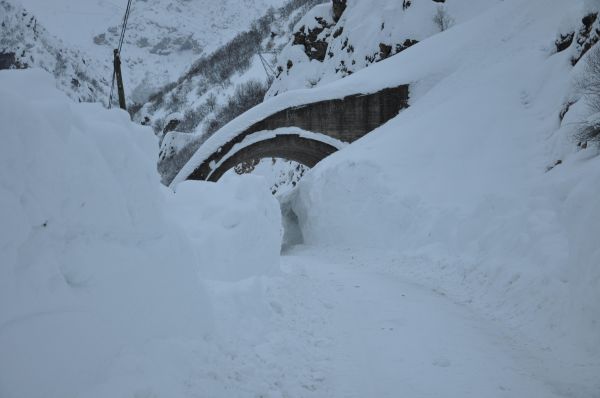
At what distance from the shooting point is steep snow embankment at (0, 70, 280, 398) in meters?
2.49

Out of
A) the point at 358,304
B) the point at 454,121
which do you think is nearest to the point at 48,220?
the point at 358,304

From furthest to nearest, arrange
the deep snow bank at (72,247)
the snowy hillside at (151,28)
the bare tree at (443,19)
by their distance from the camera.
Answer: the snowy hillside at (151,28) → the bare tree at (443,19) → the deep snow bank at (72,247)

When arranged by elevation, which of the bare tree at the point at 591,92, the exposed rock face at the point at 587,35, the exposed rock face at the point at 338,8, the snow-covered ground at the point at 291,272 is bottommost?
the snow-covered ground at the point at 291,272

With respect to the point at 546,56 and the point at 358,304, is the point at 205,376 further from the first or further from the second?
the point at 546,56

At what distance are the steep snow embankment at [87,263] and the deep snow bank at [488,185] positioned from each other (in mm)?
3929

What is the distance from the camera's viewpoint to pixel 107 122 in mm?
3670

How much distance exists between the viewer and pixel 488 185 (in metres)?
8.58

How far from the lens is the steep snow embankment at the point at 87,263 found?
2490 millimetres

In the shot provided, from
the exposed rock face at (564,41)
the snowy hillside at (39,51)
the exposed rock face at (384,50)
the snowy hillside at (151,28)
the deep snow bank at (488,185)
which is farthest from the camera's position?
the snowy hillside at (151,28)

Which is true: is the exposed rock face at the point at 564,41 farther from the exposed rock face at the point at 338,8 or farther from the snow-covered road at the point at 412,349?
the exposed rock face at the point at 338,8

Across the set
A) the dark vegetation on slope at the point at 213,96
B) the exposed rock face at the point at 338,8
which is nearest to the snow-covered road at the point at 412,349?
the exposed rock face at the point at 338,8

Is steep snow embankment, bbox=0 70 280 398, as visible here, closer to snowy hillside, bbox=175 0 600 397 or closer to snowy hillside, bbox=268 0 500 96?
snowy hillside, bbox=175 0 600 397

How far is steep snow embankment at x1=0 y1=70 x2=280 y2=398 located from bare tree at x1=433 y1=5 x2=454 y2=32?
20.3 metres

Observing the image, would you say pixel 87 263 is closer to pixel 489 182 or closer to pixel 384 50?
pixel 489 182
